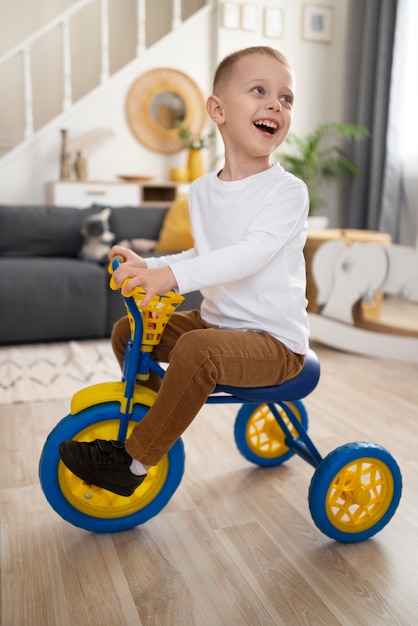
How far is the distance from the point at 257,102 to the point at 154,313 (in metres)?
0.47

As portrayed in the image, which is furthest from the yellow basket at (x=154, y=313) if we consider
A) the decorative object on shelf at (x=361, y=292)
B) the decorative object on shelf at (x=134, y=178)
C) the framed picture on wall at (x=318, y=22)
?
the framed picture on wall at (x=318, y=22)

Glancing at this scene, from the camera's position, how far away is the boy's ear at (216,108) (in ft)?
4.04

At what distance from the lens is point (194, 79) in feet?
15.5

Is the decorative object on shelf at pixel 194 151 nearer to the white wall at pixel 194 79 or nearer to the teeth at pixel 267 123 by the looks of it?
the white wall at pixel 194 79

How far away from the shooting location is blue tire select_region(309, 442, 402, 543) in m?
1.25

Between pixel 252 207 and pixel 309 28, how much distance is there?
13.5 feet

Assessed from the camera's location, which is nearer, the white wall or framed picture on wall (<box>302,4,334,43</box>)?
the white wall

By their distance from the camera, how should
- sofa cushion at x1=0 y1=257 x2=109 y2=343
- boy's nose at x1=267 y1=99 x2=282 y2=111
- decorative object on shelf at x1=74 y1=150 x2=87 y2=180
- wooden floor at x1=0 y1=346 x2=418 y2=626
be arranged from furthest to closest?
decorative object on shelf at x1=74 y1=150 x2=87 y2=180
sofa cushion at x1=0 y1=257 x2=109 y2=343
boy's nose at x1=267 y1=99 x2=282 y2=111
wooden floor at x1=0 y1=346 x2=418 y2=626

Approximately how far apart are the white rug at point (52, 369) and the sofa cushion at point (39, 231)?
65cm

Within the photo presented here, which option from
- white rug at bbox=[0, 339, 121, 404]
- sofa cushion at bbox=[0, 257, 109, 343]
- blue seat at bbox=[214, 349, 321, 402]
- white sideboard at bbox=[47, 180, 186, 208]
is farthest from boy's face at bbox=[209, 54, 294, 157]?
white sideboard at bbox=[47, 180, 186, 208]

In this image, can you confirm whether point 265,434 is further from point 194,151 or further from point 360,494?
point 194,151

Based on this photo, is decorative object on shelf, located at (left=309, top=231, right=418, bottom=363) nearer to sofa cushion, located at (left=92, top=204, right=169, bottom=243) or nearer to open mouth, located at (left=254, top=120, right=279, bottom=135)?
sofa cushion, located at (left=92, top=204, right=169, bottom=243)

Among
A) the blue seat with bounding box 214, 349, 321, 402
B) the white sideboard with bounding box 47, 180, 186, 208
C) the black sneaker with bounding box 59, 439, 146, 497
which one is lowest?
the black sneaker with bounding box 59, 439, 146, 497

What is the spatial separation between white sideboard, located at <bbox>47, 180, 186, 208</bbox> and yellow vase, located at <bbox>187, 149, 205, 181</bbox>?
5.1 inches
